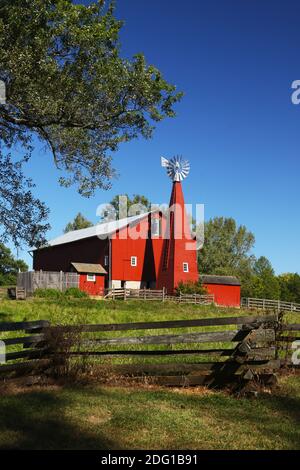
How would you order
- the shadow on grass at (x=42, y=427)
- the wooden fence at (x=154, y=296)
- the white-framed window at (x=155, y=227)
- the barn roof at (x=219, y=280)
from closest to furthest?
the shadow on grass at (x=42, y=427) → the wooden fence at (x=154, y=296) → the white-framed window at (x=155, y=227) → the barn roof at (x=219, y=280)

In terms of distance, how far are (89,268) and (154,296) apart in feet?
24.4

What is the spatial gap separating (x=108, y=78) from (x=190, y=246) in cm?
3583

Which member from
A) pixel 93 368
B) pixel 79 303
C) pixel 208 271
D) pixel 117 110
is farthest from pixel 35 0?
pixel 208 271

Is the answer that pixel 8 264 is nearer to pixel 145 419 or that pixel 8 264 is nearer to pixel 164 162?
pixel 164 162

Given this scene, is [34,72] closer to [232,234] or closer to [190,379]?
[190,379]

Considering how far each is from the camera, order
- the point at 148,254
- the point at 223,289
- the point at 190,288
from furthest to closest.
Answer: the point at 223,289 < the point at 148,254 < the point at 190,288

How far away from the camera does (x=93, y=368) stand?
32.2 ft

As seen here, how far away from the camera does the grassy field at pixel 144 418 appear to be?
6.46 meters

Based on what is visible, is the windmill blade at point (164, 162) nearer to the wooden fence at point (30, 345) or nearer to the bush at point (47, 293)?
the bush at point (47, 293)

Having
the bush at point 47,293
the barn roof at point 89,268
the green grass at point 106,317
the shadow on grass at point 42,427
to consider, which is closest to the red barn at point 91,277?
the barn roof at point 89,268

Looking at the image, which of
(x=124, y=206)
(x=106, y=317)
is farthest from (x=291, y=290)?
(x=106, y=317)

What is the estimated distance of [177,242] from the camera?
160 ft

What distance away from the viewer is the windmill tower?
158 feet

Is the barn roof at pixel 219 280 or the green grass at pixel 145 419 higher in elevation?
the barn roof at pixel 219 280
